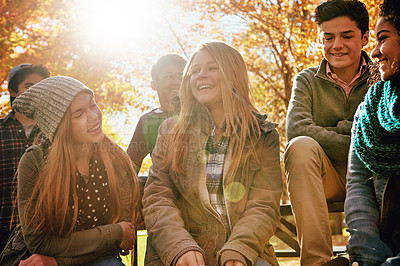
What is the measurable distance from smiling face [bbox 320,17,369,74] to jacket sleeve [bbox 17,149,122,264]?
1840 mm

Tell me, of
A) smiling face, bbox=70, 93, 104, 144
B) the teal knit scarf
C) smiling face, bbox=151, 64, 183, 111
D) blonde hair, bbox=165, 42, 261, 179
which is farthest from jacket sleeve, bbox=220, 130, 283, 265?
smiling face, bbox=151, 64, 183, 111

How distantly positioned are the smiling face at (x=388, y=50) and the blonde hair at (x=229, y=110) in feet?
2.43

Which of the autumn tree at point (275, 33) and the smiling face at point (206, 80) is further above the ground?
the autumn tree at point (275, 33)

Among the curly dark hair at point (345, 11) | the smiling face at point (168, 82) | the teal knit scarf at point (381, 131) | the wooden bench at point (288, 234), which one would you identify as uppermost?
the curly dark hair at point (345, 11)

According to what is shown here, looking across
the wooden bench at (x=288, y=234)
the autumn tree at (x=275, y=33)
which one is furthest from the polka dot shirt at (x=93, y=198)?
the autumn tree at (x=275, y=33)

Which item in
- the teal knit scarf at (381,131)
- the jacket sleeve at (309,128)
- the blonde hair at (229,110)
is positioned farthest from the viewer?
the jacket sleeve at (309,128)

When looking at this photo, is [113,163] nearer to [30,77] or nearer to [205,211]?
[205,211]

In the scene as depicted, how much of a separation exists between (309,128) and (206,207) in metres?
0.91

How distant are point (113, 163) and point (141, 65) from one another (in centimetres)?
544

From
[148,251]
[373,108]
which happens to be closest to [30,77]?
[148,251]

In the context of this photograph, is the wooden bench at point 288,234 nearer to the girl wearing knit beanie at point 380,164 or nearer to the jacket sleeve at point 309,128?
the jacket sleeve at point 309,128

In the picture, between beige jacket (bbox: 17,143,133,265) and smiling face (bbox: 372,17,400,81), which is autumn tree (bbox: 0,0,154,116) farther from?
smiling face (bbox: 372,17,400,81)

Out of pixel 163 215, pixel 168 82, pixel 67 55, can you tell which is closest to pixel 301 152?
pixel 163 215

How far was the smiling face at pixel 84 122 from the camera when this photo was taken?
99.1 inches
